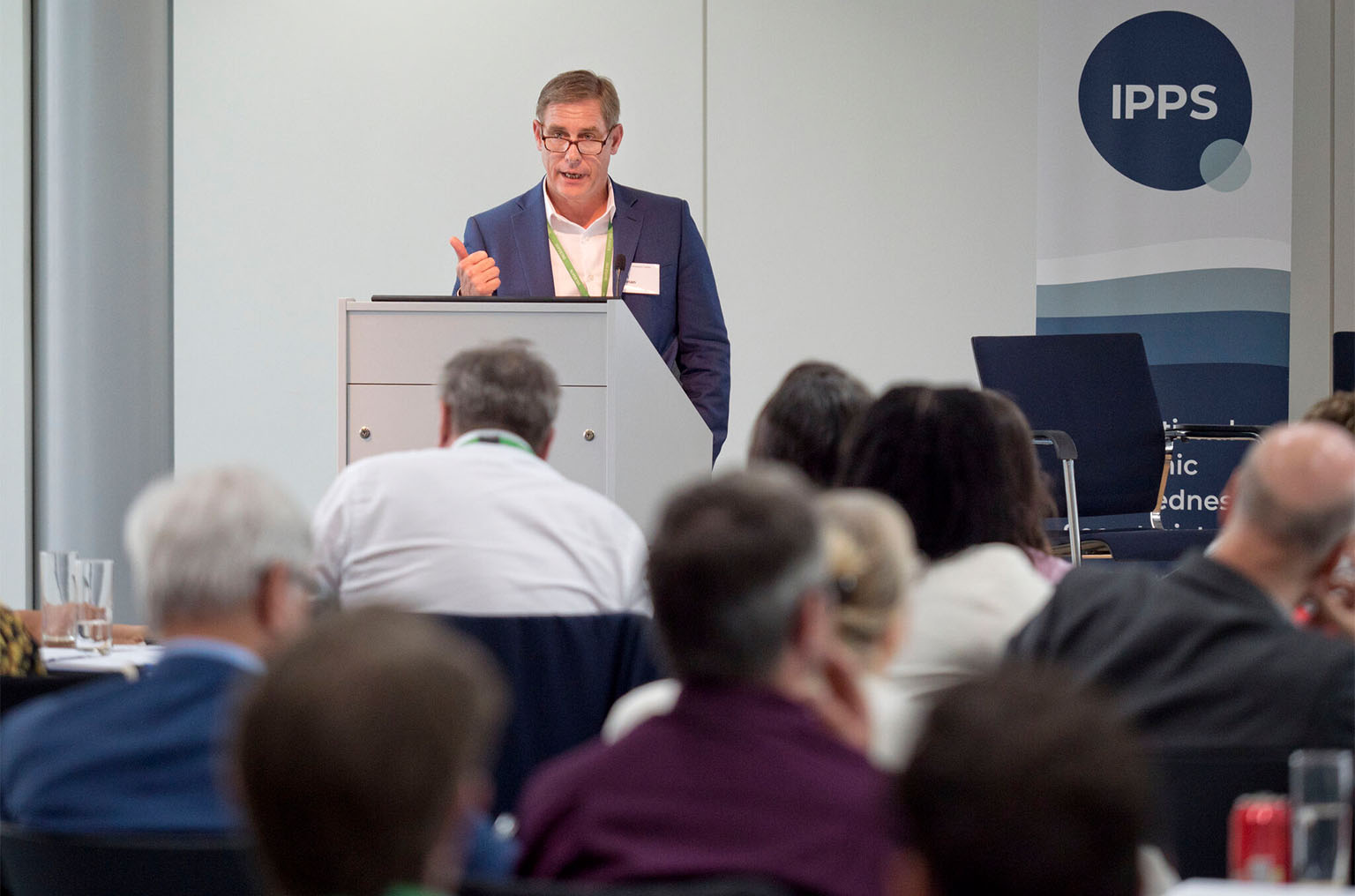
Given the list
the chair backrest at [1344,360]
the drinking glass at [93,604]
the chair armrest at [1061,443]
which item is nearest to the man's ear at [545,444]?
the drinking glass at [93,604]

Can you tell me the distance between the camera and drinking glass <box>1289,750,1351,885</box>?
4.93 feet

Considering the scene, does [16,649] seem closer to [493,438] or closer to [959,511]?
[493,438]

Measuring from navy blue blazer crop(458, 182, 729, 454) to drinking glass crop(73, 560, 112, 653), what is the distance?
204cm

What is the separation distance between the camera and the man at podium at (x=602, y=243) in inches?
182

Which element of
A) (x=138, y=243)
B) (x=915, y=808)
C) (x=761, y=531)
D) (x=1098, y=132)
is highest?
(x=1098, y=132)

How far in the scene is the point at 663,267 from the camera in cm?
481

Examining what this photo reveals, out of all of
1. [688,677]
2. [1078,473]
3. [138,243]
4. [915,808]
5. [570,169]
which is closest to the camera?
[915,808]

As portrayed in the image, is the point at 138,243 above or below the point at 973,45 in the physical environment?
below

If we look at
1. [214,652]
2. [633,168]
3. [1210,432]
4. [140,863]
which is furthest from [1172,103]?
[140,863]

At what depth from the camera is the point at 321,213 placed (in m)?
7.19

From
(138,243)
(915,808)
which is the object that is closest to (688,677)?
(915,808)

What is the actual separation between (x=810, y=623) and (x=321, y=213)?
20.4 ft

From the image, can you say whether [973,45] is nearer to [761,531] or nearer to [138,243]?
[138,243]

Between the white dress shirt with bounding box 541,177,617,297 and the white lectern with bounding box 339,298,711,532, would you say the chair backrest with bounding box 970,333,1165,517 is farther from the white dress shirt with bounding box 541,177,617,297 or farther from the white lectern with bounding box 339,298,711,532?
the white lectern with bounding box 339,298,711,532
